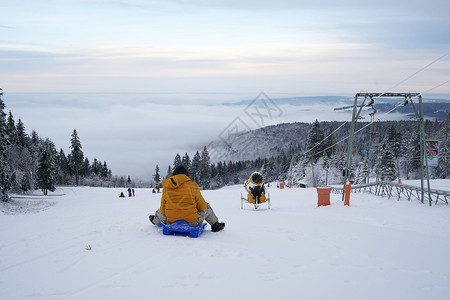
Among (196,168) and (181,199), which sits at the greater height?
(181,199)

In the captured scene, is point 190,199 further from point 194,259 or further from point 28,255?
point 28,255

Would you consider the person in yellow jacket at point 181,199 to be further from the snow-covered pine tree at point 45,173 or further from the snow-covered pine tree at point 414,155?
the snow-covered pine tree at point 414,155

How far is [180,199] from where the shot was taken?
25.4 ft

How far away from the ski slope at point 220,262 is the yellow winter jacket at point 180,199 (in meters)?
0.59

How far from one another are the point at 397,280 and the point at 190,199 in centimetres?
485

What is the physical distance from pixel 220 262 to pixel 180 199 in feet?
7.75

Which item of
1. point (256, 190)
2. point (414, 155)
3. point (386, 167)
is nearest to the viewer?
point (256, 190)

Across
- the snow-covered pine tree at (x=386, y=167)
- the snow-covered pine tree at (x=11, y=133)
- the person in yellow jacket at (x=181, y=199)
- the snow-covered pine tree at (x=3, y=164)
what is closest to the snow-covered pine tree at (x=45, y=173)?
the snow-covered pine tree at (x=11, y=133)

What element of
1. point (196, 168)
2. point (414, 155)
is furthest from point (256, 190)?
point (196, 168)

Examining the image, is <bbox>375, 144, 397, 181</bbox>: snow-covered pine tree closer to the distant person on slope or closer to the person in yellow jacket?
the distant person on slope

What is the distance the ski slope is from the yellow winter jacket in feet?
1.93

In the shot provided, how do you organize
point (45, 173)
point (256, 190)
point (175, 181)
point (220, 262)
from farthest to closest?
point (45, 173), point (256, 190), point (175, 181), point (220, 262)

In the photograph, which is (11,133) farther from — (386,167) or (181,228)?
(386,167)

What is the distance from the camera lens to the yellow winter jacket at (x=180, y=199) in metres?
7.65
